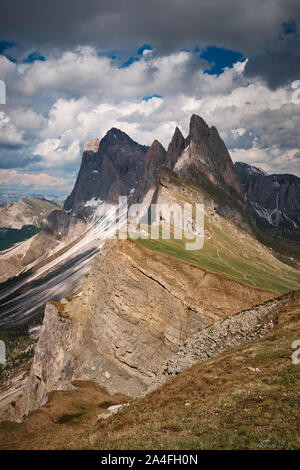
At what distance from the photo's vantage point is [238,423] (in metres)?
14.6

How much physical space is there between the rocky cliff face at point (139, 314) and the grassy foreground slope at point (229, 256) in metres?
5.81

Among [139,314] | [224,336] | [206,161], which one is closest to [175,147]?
[206,161]

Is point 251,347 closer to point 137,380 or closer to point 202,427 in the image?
point 202,427

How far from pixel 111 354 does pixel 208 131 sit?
16350 centimetres

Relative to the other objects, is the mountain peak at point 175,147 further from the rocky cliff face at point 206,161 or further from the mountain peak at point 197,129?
the mountain peak at point 197,129

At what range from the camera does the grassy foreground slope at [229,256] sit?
58.6 meters

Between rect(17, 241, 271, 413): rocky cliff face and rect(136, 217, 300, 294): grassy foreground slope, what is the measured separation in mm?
5808

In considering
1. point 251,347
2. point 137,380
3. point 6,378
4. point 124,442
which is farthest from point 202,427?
point 6,378

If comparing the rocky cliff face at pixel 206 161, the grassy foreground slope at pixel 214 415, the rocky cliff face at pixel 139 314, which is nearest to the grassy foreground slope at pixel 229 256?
the rocky cliff face at pixel 139 314

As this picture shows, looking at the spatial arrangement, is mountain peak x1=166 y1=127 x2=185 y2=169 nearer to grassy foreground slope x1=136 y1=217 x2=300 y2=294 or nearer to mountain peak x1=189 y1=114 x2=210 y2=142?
mountain peak x1=189 y1=114 x2=210 y2=142

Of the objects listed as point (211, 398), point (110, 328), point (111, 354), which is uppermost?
point (211, 398)

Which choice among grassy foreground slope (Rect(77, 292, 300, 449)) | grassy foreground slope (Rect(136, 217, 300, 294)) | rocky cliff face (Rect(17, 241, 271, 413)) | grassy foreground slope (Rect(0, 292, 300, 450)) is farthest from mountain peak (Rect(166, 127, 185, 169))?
grassy foreground slope (Rect(77, 292, 300, 449))
